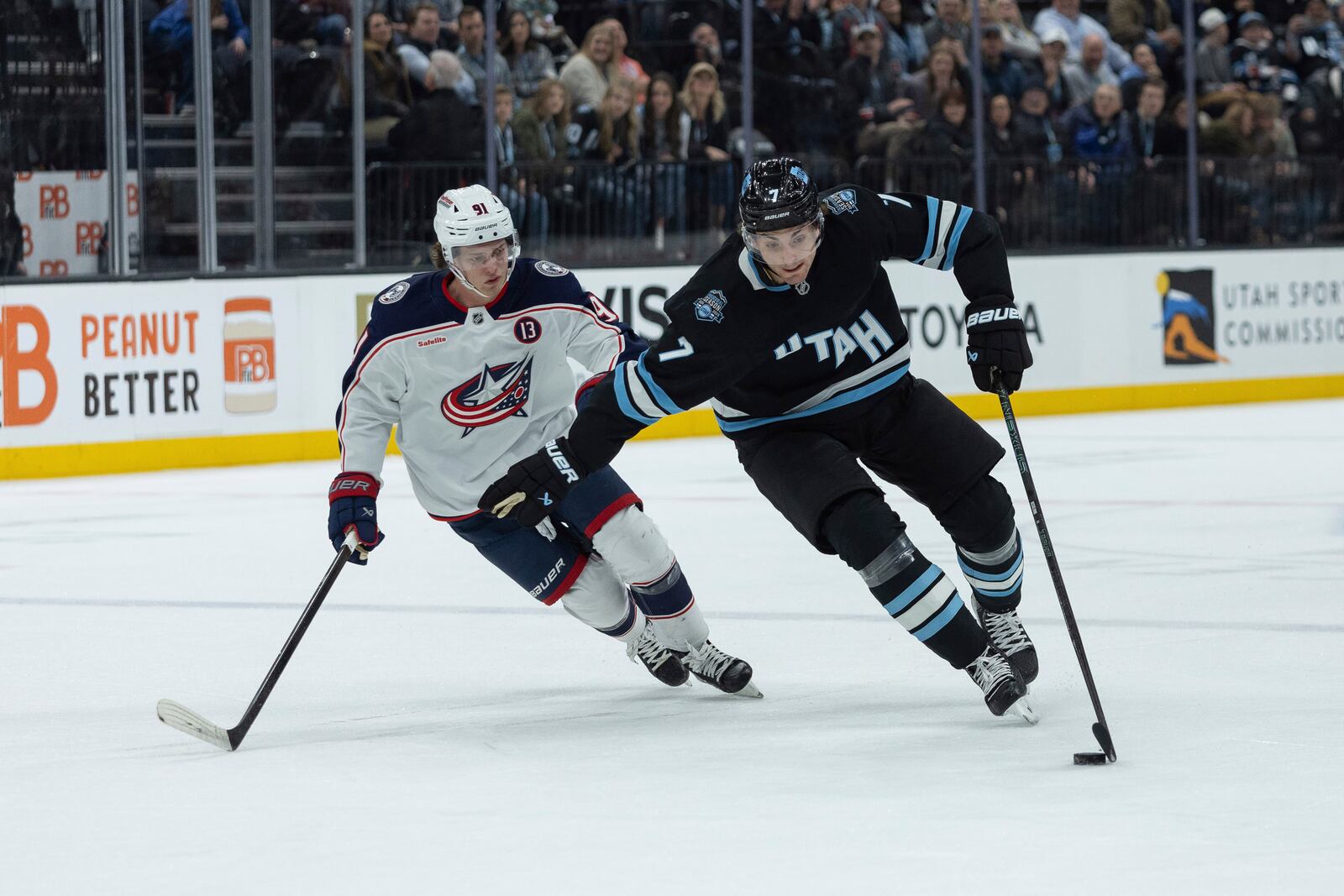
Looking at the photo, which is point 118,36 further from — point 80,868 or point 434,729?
point 80,868

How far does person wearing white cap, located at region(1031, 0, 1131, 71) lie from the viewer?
1369cm

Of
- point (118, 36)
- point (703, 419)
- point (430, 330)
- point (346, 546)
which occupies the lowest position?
point (703, 419)

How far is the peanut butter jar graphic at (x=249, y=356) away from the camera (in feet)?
33.3

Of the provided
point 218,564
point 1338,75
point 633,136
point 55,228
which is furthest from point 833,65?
point 218,564

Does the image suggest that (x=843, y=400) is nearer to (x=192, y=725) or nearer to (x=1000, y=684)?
(x=1000, y=684)

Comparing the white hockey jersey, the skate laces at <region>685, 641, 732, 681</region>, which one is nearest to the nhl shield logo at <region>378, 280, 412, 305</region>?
the white hockey jersey

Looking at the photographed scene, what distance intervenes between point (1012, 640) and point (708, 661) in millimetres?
630

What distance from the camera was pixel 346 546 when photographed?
167 inches

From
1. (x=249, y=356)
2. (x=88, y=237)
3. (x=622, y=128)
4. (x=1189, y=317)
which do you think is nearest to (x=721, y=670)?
(x=249, y=356)

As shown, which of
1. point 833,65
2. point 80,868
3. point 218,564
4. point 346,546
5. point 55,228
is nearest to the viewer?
point 80,868

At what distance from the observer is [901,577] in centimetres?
409

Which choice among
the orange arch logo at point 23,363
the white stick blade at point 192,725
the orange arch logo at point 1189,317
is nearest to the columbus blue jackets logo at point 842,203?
the white stick blade at point 192,725

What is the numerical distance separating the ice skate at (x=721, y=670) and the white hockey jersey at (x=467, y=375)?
0.56 meters

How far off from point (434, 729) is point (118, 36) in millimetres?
6488
